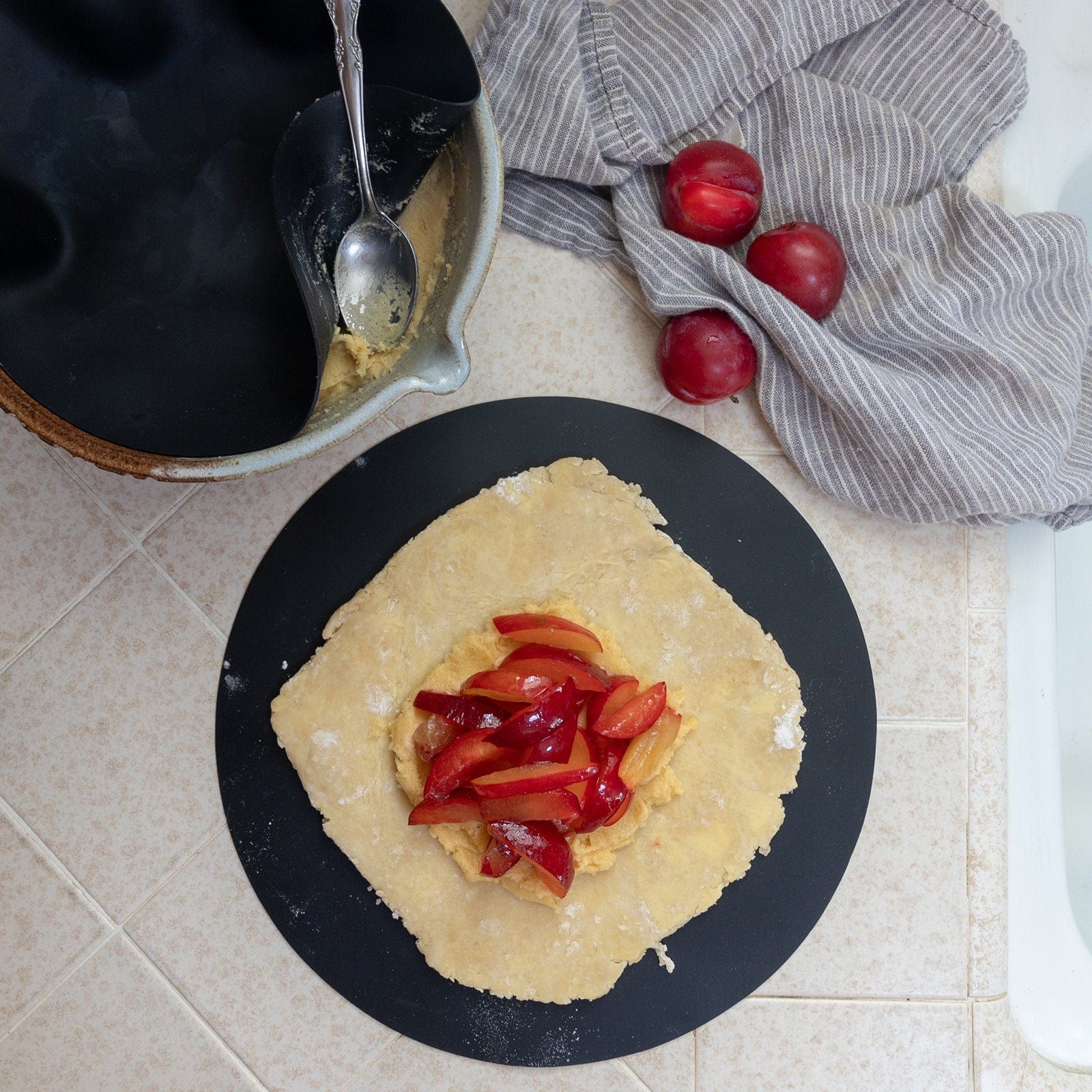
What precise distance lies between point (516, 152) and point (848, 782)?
0.86 meters

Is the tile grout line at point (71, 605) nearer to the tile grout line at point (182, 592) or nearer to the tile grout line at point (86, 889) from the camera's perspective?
the tile grout line at point (182, 592)

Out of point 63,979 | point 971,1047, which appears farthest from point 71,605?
point 971,1047

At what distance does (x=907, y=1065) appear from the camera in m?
1.12

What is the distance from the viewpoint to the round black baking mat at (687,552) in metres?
1.07

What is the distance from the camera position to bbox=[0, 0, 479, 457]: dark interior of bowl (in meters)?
0.83

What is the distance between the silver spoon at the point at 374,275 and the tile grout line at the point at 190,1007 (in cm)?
75

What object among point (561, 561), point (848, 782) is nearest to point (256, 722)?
point (561, 561)

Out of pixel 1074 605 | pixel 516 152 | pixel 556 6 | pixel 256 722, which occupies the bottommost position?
pixel 1074 605

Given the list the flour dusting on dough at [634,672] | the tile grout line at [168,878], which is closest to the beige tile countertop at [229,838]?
the tile grout line at [168,878]

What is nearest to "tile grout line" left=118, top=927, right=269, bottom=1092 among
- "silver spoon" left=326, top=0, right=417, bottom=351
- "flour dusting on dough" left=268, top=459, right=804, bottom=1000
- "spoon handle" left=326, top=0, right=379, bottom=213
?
"flour dusting on dough" left=268, top=459, right=804, bottom=1000

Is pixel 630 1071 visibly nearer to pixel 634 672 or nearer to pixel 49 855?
pixel 634 672

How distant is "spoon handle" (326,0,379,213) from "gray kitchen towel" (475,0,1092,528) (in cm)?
27

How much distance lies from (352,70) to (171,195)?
216mm

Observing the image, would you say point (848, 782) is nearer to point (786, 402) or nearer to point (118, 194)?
point (786, 402)
